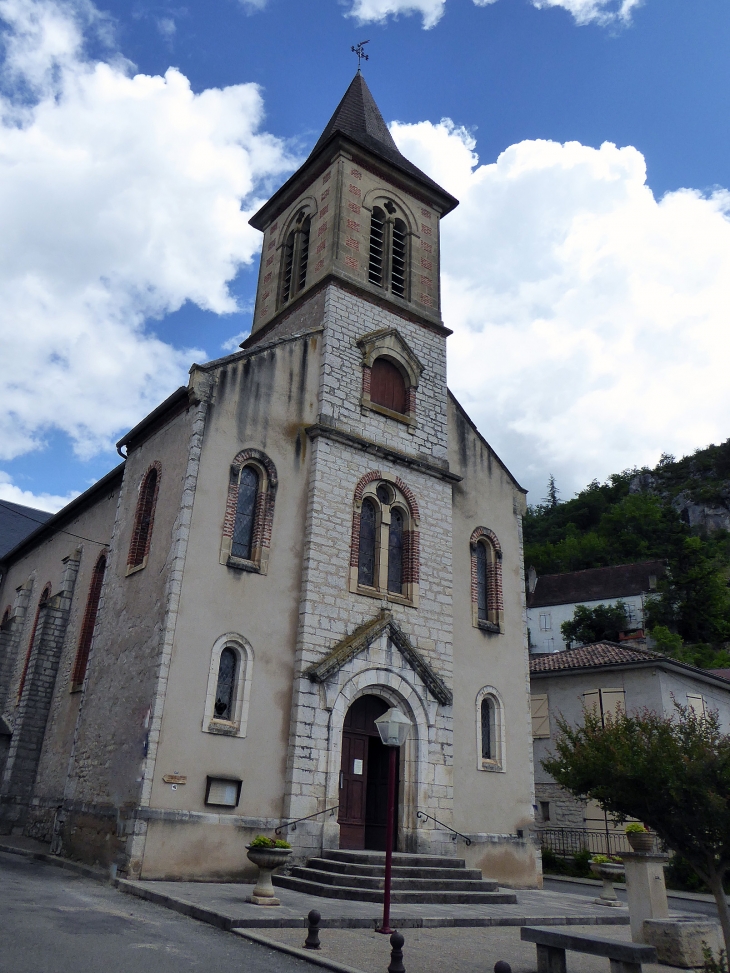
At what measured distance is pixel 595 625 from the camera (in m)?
59.2

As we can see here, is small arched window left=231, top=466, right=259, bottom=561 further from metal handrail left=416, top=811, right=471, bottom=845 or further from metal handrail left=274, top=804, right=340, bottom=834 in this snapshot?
metal handrail left=416, top=811, right=471, bottom=845

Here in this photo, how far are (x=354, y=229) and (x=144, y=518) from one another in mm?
8962

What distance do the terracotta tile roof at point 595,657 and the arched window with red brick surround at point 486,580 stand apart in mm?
7471

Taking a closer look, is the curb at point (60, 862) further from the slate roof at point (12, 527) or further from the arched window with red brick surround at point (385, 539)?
the slate roof at point (12, 527)

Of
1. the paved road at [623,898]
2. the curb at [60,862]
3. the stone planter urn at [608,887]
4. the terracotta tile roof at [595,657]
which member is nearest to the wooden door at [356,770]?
the curb at [60,862]

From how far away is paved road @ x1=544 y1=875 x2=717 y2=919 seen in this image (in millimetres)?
15938

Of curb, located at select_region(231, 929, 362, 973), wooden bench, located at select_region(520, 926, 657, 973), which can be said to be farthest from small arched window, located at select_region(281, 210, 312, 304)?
wooden bench, located at select_region(520, 926, 657, 973)

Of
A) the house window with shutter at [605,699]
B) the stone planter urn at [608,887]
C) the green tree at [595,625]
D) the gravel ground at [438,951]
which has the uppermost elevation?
the green tree at [595,625]

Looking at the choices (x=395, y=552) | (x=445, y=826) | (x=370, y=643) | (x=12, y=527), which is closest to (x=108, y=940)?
(x=370, y=643)

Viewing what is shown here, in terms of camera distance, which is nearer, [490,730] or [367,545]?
[367,545]

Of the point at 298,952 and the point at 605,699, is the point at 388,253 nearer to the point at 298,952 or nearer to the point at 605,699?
the point at 605,699

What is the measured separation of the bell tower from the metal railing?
15.5m

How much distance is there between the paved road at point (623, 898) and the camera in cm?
1594

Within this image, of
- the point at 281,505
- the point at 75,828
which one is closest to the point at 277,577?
the point at 281,505
